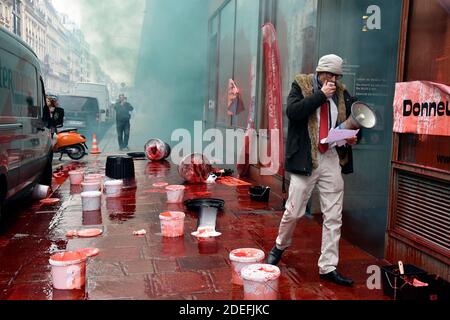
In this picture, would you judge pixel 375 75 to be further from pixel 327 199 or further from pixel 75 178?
pixel 75 178

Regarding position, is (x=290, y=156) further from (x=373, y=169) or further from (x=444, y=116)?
(x=373, y=169)

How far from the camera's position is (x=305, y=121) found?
3.75m

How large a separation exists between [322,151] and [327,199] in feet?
1.39

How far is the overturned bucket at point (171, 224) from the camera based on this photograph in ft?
16.5

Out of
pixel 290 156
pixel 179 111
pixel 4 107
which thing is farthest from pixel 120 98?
pixel 290 156

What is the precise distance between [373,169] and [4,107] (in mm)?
5218

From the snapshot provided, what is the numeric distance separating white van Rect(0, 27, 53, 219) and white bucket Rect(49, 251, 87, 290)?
80.4 inches

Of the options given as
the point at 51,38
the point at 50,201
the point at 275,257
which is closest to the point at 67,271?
the point at 275,257

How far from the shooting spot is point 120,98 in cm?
1702

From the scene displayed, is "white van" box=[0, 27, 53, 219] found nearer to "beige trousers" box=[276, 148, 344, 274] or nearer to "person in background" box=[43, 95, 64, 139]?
"person in background" box=[43, 95, 64, 139]

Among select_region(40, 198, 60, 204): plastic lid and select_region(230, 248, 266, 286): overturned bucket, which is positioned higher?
select_region(230, 248, 266, 286): overturned bucket

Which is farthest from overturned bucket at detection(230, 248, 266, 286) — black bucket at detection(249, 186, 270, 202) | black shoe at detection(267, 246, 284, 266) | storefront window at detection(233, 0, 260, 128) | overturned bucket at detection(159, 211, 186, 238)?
storefront window at detection(233, 0, 260, 128)

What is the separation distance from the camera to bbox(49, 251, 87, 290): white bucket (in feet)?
11.5

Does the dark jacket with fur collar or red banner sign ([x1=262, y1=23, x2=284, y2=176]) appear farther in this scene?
red banner sign ([x1=262, y1=23, x2=284, y2=176])
